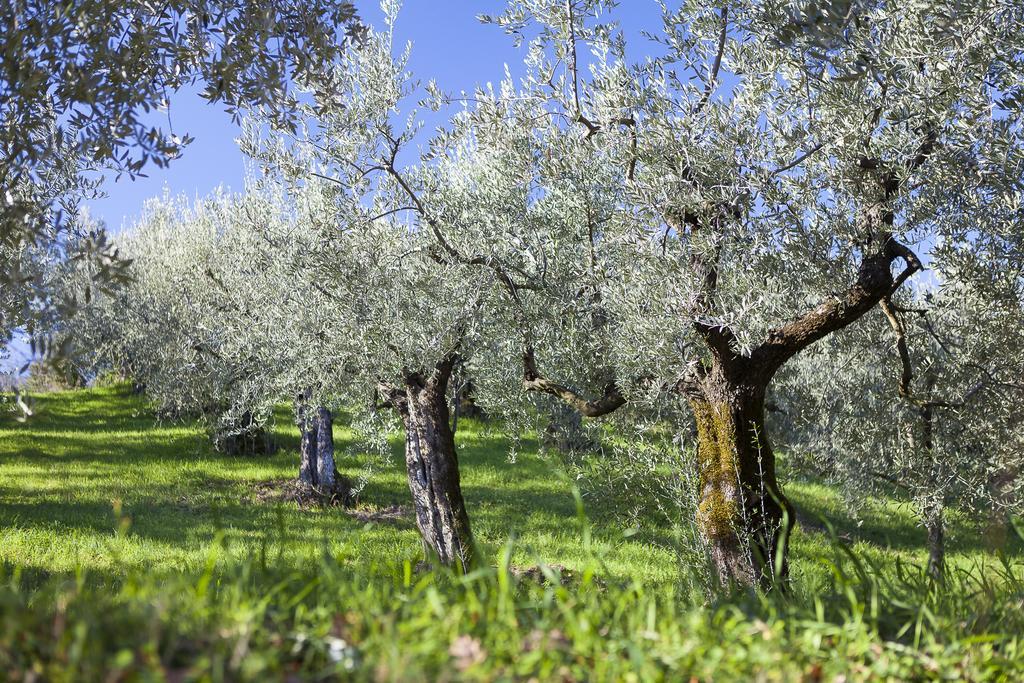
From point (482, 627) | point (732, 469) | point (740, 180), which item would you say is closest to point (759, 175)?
point (740, 180)

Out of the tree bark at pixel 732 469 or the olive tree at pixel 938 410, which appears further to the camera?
the olive tree at pixel 938 410

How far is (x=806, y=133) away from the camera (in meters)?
7.88

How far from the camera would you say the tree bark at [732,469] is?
886 cm

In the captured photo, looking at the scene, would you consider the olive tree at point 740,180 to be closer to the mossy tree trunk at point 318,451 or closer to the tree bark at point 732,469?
the tree bark at point 732,469

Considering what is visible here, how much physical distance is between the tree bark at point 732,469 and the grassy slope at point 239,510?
8.65 ft

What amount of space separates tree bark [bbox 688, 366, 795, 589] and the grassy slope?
2.64 m

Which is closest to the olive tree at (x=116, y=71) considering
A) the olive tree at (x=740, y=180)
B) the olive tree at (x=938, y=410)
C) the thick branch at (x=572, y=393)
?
the olive tree at (x=740, y=180)

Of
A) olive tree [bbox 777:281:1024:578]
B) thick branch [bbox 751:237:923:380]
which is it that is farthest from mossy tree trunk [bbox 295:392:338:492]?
thick branch [bbox 751:237:923:380]

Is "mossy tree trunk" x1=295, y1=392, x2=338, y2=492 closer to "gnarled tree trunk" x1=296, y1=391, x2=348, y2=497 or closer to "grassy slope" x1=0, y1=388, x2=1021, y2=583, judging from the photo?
"gnarled tree trunk" x1=296, y1=391, x2=348, y2=497

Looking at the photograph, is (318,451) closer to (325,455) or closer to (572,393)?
(325,455)

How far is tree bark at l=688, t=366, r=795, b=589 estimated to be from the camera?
8.86m

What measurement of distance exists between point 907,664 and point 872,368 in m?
15.3

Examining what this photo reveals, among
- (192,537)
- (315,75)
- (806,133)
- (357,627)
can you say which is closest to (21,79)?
(315,75)

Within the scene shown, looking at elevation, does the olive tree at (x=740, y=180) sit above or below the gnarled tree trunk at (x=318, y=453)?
above
